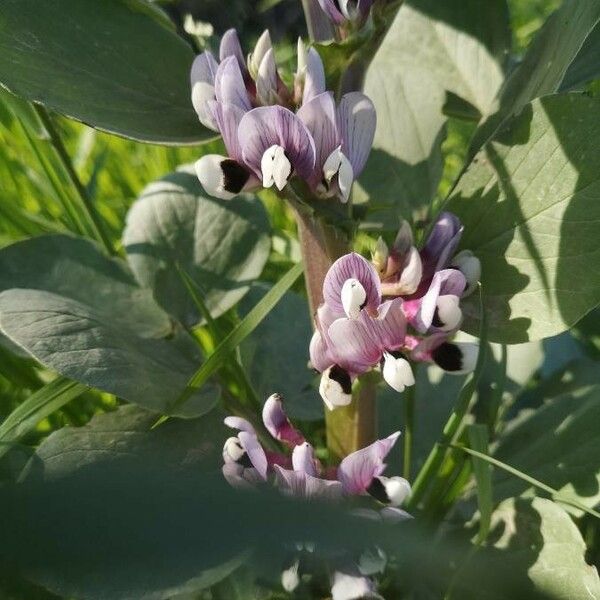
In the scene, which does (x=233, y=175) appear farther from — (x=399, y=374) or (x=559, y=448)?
(x=559, y=448)

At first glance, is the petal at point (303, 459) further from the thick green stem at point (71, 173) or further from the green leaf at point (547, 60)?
the thick green stem at point (71, 173)

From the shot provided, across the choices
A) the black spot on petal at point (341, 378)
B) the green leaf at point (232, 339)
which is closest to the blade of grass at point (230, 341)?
the green leaf at point (232, 339)

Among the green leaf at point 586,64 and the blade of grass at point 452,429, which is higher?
the green leaf at point 586,64

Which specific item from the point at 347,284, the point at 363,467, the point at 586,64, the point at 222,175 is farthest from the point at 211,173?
the point at 586,64

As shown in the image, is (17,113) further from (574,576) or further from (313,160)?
(574,576)

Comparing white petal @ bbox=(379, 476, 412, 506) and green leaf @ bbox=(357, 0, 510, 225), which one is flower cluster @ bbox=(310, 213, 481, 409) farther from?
green leaf @ bbox=(357, 0, 510, 225)

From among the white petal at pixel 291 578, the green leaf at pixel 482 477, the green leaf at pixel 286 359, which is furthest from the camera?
the green leaf at pixel 286 359
